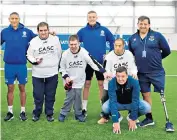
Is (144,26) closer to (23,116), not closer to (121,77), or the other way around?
(121,77)

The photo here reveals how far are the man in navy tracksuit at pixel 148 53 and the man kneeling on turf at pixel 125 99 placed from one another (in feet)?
1.04

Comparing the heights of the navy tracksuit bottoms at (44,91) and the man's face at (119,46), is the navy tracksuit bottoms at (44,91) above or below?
below

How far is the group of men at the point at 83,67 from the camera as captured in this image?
524 cm

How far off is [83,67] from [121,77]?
914 millimetres

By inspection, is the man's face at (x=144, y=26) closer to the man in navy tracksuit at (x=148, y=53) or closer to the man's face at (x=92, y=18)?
the man in navy tracksuit at (x=148, y=53)

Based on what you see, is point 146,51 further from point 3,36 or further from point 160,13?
point 160,13

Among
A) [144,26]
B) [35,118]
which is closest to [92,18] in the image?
[144,26]

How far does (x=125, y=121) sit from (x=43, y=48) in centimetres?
174

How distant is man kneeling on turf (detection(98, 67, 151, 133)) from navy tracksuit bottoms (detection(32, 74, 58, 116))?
104 cm

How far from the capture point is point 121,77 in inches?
197

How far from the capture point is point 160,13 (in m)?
35.3

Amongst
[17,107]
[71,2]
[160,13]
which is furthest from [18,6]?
[17,107]

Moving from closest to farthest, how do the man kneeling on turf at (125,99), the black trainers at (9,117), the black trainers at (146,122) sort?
the man kneeling on turf at (125,99)
the black trainers at (146,122)
the black trainers at (9,117)

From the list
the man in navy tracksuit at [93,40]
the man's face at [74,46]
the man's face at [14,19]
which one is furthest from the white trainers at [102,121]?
the man's face at [14,19]
